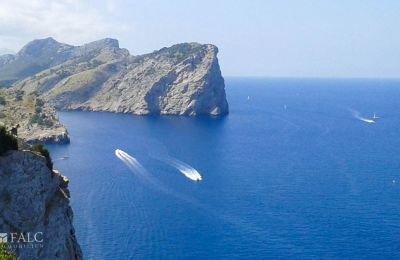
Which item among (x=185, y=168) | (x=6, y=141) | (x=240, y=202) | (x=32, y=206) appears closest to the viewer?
(x=6, y=141)

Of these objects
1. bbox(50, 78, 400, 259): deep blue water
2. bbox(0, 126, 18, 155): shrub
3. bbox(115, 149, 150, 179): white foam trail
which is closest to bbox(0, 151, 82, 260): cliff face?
bbox(0, 126, 18, 155): shrub

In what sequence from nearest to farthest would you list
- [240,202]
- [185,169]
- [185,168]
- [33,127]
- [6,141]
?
[6,141]
[240,202]
[185,169]
[185,168]
[33,127]

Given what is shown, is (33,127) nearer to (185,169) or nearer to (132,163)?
(132,163)

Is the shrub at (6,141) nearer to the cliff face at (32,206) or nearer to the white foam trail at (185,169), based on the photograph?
the cliff face at (32,206)

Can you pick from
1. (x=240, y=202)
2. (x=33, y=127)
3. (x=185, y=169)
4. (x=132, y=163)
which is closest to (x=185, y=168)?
(x=185, y=169)

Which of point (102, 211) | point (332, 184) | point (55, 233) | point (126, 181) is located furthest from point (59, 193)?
point (332, 184)

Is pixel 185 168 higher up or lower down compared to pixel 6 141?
lower down

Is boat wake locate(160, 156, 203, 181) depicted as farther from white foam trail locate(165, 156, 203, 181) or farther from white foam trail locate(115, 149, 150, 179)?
white foam trail locate(115, 149, 150, 179)

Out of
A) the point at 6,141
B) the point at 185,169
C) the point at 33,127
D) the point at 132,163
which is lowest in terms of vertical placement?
the point at 185,169
